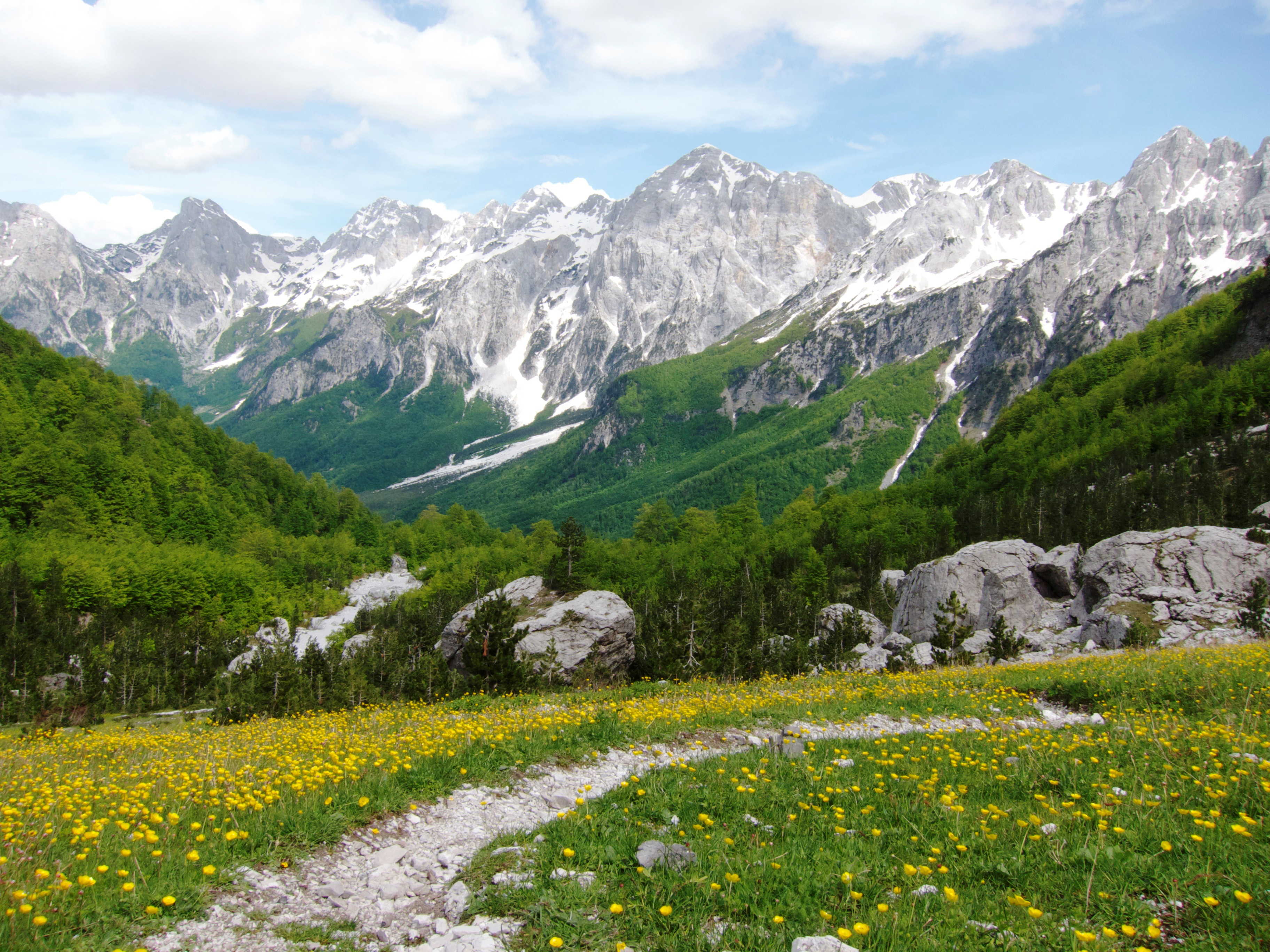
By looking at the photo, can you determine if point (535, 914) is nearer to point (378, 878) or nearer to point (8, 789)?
point (378, 878)

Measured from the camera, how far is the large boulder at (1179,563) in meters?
39.5

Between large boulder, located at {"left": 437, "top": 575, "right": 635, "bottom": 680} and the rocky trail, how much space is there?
29.4 m

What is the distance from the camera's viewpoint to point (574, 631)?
1722 inches

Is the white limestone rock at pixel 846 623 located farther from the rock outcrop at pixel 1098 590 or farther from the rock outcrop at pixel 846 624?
the rock outcrop at pixel 1098 590

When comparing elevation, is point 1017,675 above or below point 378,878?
below

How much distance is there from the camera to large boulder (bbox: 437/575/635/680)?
42.5 meters

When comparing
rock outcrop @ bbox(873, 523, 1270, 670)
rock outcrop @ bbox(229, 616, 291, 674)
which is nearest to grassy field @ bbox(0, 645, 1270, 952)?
rock outcrop @ bbox(873, 523, 1270, 670)

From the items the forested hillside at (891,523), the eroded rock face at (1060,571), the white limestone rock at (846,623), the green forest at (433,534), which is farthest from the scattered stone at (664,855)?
the eroded rock face at (1060,571)

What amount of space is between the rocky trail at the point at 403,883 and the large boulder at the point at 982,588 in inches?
1799

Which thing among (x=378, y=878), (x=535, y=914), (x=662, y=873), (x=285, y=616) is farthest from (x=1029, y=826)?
(x=285, y=616)

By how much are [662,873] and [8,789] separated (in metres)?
10.5

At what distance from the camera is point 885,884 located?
687 cm

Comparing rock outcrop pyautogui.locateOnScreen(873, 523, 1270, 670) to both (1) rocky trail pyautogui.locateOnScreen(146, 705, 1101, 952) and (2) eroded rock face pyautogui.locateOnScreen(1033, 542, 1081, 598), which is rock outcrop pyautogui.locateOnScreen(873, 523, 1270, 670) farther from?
(1) rocky trail pyautogui.locateOnScreen(146, 705, 1101, 952)

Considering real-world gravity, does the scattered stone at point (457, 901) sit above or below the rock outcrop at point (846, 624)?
above
